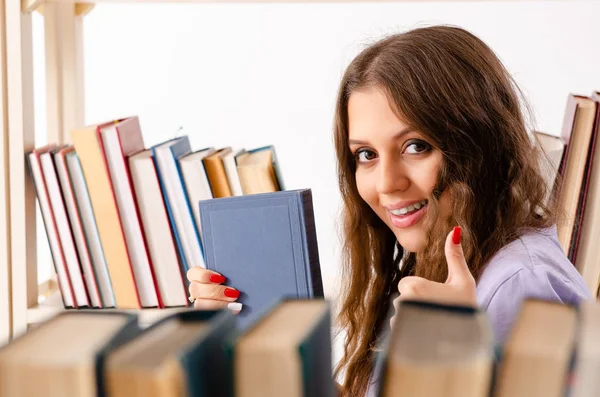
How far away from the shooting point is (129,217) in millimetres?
1339

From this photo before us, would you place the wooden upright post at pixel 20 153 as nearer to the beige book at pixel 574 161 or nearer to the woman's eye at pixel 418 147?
the woman's eye at pixel 418 147

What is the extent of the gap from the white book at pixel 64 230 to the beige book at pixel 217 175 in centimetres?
27

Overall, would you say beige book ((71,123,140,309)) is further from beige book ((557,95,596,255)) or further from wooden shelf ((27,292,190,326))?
beige book ((557,95,596,255))

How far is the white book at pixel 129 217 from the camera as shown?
1310 millimetres

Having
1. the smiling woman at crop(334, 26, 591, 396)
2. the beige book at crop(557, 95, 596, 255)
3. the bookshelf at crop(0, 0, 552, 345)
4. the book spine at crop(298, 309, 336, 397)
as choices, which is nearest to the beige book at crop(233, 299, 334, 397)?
the book spine at crop(298, 309, 336, 397)

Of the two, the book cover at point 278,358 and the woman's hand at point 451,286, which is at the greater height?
the book cover at point 278,358

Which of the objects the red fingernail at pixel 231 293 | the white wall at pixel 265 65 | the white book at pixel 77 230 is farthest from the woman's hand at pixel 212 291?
the white wall at pixel 265 65

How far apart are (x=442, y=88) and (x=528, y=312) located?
2.54ft

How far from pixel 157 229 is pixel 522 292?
0.71 metres

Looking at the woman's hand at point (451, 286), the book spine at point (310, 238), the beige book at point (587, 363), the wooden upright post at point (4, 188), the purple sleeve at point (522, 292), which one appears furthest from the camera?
the wooden upright post at point (4, 188)

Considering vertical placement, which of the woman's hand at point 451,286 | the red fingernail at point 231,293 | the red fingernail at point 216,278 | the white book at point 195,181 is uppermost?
the woman's hand at point 451,286

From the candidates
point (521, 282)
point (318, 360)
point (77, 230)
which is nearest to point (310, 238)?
point (521, 282)

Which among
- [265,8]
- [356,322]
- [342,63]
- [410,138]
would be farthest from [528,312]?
[265,8]

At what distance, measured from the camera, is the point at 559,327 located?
278 mm
